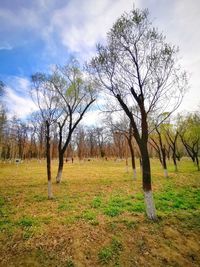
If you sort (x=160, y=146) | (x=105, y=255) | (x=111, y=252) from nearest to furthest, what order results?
(x=105, y=255) → (x=111, y=252) → (x=160, y=146)

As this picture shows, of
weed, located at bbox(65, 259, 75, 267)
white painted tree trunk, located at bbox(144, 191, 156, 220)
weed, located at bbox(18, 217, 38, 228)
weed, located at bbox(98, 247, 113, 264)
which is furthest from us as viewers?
white painted tree trunk, located at bbox(144, 191, 156, 220)

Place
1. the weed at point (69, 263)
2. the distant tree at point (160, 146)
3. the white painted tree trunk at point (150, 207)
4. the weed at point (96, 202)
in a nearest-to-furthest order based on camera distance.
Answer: the weed at point (69, 263) → the white painted tree trunk at point (150, 207) → the weed at point (96, 202) → the distant tree at point (160, 146)

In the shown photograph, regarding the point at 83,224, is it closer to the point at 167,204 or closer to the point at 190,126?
the point at 167,204

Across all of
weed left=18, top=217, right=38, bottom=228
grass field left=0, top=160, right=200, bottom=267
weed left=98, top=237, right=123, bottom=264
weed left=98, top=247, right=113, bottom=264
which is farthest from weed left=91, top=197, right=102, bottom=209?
weed left=98, top=247, right=113, bottom=264

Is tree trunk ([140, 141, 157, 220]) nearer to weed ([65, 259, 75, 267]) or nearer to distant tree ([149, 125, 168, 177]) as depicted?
weed ([65, 259, 75, 267])

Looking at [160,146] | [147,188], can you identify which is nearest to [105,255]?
[147,188]

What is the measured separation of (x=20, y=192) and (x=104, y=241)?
8906mm

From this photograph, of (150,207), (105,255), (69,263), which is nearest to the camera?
(69,263)

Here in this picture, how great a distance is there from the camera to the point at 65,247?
21.2 feet

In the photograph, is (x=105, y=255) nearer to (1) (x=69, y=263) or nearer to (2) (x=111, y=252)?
(2) (x=111, y=252)

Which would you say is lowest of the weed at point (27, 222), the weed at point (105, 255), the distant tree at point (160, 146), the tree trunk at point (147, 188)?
the weed at point (105, 255)

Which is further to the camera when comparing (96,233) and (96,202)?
(96,202)

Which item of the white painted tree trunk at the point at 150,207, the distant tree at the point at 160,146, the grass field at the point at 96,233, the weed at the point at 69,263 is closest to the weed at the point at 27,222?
the grass field at the point at 96,233

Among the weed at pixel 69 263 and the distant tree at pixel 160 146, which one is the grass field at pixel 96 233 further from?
the distant tree at pixel 160 146
